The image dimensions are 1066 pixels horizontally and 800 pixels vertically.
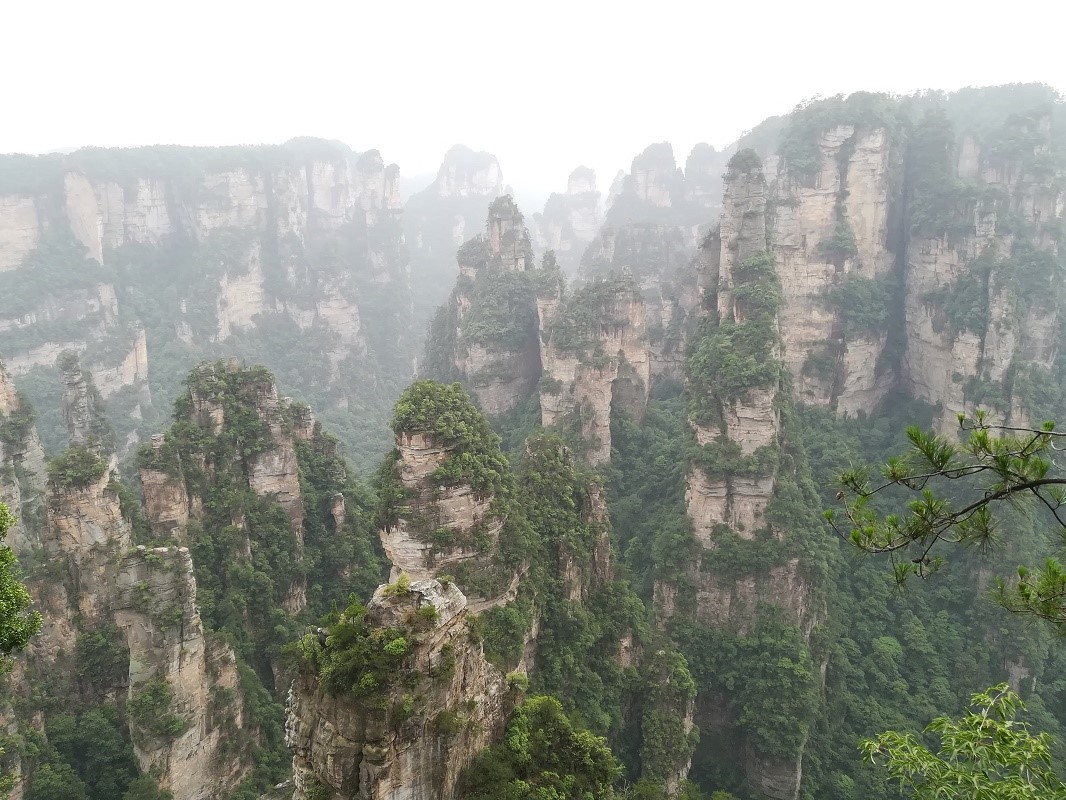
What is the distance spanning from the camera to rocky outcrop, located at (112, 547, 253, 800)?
15.9 metres

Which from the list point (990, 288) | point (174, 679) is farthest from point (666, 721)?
point (990, 288)

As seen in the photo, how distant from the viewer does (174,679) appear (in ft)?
54.0

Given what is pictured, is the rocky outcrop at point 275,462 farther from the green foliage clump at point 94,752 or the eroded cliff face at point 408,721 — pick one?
the eroded cliff face at point 408,721

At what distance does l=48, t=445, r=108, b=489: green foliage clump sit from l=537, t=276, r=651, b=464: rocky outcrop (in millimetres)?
24444

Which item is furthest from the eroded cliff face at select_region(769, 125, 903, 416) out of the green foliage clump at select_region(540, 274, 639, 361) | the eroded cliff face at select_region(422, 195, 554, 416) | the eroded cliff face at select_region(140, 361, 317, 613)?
the eroded cliff face at select_region(140, 361, 317, 613)

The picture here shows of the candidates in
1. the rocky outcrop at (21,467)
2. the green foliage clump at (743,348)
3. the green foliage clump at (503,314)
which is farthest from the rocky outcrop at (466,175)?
the rocky outcrop at (21,467)

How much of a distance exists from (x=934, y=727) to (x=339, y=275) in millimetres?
77924

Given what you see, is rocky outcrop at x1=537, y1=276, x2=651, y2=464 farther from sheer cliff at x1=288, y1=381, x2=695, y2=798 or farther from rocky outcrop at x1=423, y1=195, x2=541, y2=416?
sheer cliff at x1=288, y1=381, x2=695, y2=798

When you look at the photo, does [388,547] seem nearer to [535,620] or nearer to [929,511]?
[535,620]

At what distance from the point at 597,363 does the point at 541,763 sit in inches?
1081

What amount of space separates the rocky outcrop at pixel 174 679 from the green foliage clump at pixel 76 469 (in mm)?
3310

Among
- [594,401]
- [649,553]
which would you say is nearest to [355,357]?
[594,401]

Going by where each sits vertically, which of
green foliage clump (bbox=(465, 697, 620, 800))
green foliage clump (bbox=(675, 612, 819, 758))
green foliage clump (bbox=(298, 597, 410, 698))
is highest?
green foliage clump (bbox=(298, 597, 410, 698))

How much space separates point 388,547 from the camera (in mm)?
18812
